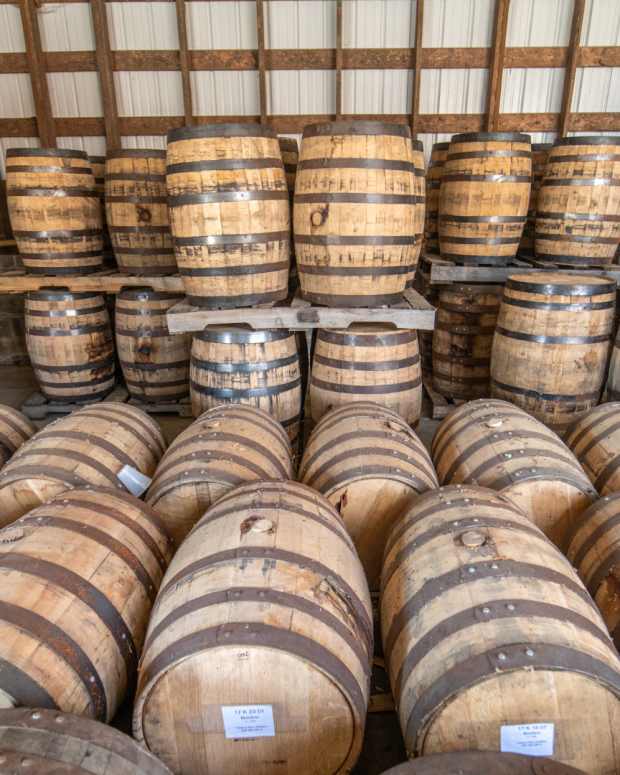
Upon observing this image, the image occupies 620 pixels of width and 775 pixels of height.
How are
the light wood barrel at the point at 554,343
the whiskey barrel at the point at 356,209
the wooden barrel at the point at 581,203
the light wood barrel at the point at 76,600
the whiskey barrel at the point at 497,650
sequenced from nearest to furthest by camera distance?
the whiskey barrel at the point at 497,650, the light wood barrel at the point at 76,600, the whiskey barrel at the point at 356,209, the light wood barrel at the point at 554,343, the wooden barrel at the point at 581,203

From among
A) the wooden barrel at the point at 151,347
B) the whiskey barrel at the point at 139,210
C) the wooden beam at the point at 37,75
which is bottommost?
the wooden barrel at the point at 151,347

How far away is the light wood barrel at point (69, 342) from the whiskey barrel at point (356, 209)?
260 cm

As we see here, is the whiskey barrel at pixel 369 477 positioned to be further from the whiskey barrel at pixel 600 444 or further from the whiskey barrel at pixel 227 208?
the whiskey barrel at pixel 227 208

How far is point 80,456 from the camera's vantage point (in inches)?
110

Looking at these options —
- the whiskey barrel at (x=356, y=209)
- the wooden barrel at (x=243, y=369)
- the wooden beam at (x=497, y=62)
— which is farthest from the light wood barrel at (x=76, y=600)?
the wooden beam at (x=497, y=62)

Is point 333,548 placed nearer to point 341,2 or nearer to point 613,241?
point 613,241

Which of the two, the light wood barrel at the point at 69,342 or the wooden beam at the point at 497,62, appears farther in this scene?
the wooden beam at the point at 497,62

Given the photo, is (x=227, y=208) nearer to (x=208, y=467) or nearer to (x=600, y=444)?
(x=208, y=467)

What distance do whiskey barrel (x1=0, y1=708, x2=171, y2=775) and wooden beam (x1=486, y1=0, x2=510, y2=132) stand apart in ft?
28.8

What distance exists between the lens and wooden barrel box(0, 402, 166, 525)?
262 centimetres

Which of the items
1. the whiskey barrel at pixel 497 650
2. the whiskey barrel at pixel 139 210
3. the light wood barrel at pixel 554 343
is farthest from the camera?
the whiskey barrel at pixel 139 210

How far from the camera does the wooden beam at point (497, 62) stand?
296 inches

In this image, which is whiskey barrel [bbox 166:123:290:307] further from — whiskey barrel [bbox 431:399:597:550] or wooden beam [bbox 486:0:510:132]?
wooden beam [bbox 486:0:510:132]

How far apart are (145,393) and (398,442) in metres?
3.34
